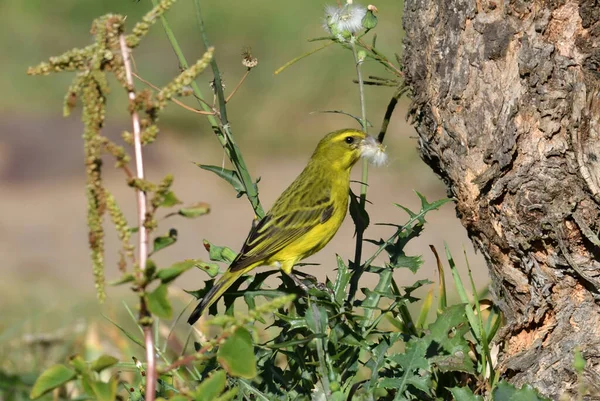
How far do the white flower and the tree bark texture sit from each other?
0.29m

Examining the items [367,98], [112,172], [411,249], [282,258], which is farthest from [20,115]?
[282,258]

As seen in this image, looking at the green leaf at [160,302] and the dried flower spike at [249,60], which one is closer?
the green leaf at [160,302]

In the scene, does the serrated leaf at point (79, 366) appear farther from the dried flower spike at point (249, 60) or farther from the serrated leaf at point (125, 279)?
the dried flower spike at point (249, 60)

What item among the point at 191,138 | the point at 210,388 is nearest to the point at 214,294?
the point at 210,388

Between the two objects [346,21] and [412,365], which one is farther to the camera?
[346,21]

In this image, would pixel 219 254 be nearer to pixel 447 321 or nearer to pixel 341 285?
pixel 341 285

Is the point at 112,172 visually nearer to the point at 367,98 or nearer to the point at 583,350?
the point at 367,98

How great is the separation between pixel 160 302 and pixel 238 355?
0.74ft

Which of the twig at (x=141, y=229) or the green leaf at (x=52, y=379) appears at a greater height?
the twig at (x=141, y=229)

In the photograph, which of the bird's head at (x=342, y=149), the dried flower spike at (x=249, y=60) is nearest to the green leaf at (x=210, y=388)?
the dried flower spike at (x=249, y=60)

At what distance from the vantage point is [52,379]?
84.3 inches

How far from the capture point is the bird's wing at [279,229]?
4473mm

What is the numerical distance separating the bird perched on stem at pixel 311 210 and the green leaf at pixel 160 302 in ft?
6.65

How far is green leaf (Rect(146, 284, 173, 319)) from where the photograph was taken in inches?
83.7
